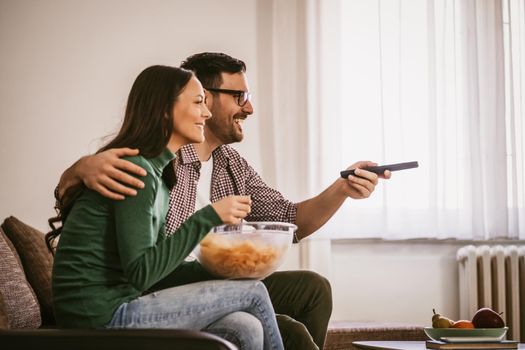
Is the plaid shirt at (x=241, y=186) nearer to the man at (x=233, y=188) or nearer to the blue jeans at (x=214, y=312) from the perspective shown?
the man at (x=233, y=188)

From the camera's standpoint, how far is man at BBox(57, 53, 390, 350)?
1.61 m

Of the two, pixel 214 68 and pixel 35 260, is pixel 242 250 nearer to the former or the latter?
pixel 35 260

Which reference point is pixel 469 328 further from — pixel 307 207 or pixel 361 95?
pixel 361 95

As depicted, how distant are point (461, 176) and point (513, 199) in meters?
0.33

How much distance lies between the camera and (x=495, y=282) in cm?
396

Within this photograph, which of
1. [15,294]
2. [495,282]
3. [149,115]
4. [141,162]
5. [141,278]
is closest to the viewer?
[141,278]

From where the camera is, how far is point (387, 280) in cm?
404

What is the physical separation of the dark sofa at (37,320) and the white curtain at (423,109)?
73.5 inches

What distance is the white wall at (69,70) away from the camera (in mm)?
3582

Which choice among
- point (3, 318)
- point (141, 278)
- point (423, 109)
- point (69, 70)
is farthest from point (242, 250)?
point (423, 109)

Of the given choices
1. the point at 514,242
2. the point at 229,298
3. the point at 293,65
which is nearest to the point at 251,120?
the point at 293,65

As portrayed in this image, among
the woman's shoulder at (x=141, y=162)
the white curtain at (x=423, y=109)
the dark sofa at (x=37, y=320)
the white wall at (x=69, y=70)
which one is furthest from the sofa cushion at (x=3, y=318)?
the white curtain at (x=423, y=109)

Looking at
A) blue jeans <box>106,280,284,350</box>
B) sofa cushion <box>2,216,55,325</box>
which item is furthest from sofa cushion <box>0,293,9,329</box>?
sofa cushion <box>2,216,55,325</box>

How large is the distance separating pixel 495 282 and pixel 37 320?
275 centimetres
